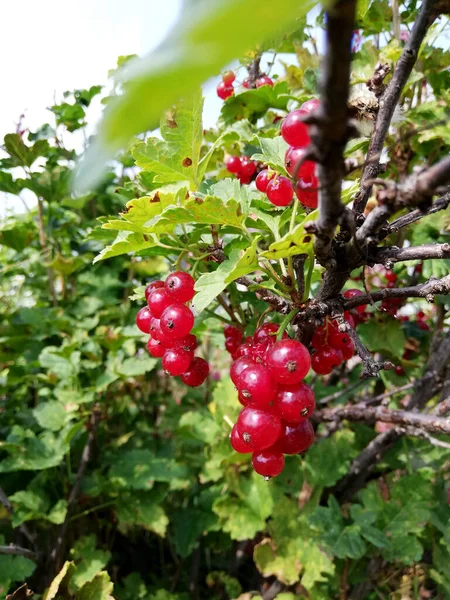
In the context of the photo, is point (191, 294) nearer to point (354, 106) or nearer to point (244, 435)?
point (244, 435)

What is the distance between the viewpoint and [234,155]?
145cm

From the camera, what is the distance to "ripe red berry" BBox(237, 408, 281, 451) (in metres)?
0.74

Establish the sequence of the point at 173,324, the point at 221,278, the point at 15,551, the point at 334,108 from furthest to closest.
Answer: the point at 15,551, the point at 173,324, the point at 221,278, the point at 334,108

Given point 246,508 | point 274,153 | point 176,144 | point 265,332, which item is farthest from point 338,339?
point 246,508

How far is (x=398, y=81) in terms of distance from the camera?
24.0 inches

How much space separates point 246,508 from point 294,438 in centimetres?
81

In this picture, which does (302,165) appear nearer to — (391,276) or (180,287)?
(180,287)

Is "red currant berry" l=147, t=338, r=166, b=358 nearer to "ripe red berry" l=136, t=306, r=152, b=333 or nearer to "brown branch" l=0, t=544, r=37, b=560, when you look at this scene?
"ripe red berry" l=136, t=306, r=152, b=333

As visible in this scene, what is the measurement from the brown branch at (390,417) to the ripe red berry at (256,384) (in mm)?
468

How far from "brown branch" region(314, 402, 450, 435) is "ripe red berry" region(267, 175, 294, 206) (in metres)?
0.59

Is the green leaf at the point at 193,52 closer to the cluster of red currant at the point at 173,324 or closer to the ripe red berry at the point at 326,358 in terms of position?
the cluster of red currant at the point at 173,324

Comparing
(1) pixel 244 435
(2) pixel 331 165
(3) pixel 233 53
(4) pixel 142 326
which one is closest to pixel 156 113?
(3) pixel 233 53

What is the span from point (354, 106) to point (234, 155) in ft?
2.43

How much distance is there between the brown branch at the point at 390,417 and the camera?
1.01 m
